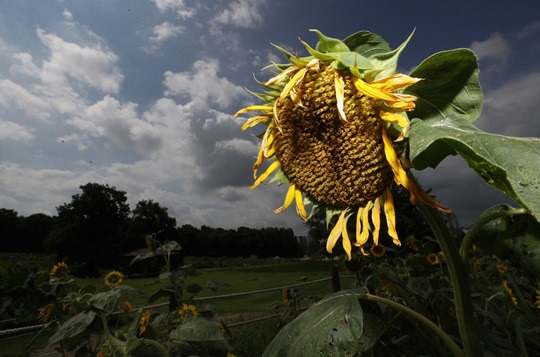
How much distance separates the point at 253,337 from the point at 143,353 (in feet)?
20.9

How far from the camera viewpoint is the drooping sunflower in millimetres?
970

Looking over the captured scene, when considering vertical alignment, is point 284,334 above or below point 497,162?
below

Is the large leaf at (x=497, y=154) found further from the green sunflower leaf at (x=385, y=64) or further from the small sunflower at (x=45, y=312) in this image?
the small sunflower at (x=45, y=312)

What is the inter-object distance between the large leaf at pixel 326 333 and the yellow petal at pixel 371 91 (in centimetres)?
62

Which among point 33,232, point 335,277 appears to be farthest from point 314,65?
point 33,232

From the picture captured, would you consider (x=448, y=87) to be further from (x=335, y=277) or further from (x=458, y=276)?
(x=335, y=277)

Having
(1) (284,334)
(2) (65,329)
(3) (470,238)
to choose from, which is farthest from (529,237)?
(2) (65,329)

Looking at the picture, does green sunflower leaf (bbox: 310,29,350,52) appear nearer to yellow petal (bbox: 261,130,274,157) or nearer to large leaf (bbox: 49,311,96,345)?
Answer: yellow petal (bbox: 261,130,274,157)

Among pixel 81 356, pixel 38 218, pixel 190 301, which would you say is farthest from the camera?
pixel 38 218

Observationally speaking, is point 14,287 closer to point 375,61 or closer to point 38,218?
point 375,61

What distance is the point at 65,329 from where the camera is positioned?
211 centimetres

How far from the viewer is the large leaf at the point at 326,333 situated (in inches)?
42.0

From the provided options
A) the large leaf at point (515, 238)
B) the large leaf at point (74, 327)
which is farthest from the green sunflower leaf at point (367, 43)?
the large leaf at point (74, 327)

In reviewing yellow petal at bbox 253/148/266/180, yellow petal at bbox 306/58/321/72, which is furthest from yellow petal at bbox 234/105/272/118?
yellow petal at bbox 306/58/321/72
